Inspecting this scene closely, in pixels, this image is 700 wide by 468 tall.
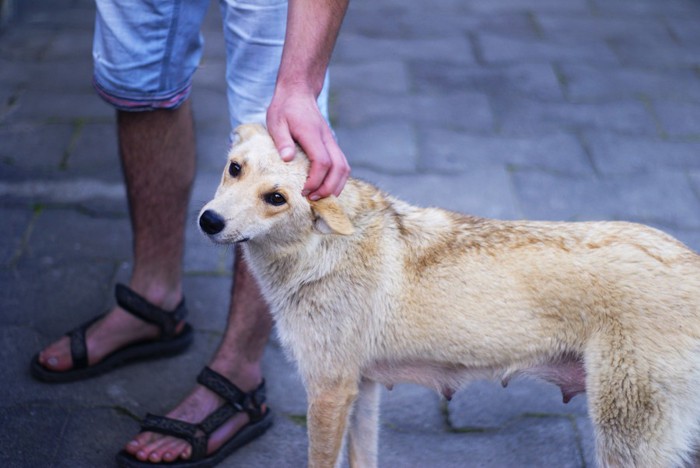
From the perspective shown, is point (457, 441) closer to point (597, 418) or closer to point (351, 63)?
point (597, 418)

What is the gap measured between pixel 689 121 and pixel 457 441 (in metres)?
3.06

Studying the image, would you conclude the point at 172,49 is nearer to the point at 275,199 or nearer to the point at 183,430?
the point at 275,199

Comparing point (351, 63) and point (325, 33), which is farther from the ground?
point (325, 33)

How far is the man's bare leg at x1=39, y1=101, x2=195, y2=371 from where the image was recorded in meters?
2.97

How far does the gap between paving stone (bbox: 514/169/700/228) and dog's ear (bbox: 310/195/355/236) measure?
2087 millimetres

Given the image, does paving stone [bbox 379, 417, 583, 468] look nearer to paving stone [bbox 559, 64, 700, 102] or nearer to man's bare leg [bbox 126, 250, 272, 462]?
man's bare leg [bbox 126, 250, 272, 462]

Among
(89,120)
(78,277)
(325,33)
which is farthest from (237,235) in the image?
(89,120)

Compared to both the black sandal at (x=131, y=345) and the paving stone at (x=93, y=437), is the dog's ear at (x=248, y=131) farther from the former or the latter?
the paving stone at (x=93, y=437)

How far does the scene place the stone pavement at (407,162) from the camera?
290 centimetres

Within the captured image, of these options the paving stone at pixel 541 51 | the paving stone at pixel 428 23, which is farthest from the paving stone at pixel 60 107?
the paving stone at pixel 541 51

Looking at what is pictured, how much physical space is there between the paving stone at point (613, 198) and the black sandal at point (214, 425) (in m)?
1.87

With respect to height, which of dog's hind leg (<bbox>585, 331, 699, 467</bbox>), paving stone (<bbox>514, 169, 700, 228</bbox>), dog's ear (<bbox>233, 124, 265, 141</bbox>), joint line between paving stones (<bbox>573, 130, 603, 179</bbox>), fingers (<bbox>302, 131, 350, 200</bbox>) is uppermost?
fingers (<bbox>302, 131, 350, 200</bbox>)

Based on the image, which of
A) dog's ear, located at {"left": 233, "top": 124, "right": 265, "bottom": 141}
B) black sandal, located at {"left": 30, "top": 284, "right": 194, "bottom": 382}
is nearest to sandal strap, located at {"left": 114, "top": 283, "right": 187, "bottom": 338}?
black sandal, located at {"left": 30, "top": 284, "right": 194, "bottom": 382}

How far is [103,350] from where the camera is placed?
3.06 meters
